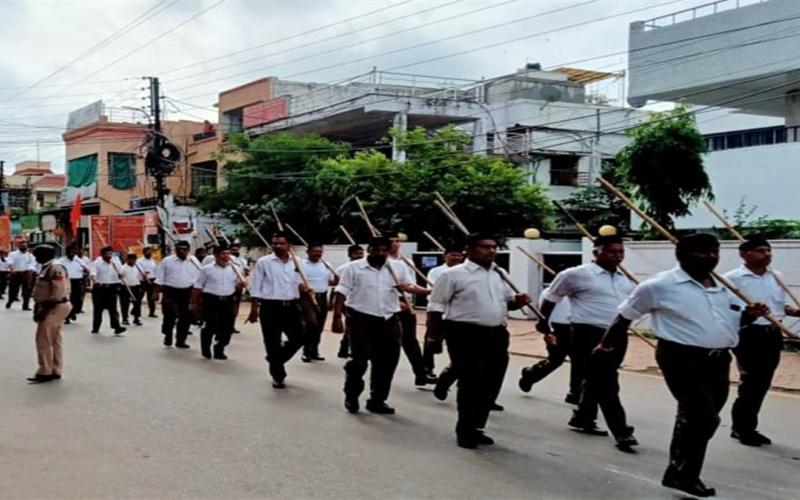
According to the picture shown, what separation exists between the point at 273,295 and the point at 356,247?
225 centimetres

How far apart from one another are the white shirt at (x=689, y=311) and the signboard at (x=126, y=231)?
33.3 meters

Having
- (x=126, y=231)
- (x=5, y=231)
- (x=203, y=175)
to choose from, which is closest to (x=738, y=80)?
Answer: (x=126, y=231)

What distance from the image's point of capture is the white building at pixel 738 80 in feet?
73.5

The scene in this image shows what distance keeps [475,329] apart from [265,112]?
3288cm

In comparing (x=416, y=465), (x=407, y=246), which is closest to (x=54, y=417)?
(x=416, y=465)

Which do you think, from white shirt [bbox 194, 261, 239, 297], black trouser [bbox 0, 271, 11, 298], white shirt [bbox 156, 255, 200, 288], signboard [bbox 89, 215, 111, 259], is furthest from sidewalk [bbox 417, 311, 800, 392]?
signboard [bbox 89, 215, 111, 259]

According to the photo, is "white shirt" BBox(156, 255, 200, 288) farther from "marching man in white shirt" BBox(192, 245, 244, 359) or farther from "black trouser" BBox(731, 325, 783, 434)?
"black trouser" BBox(731, 325, 783, 434)

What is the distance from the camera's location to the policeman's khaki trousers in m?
11.1

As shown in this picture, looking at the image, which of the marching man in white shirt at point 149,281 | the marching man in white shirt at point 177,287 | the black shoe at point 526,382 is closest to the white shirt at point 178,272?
the marching man in white shirt at point 177,287

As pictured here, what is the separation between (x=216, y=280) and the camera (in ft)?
46.8

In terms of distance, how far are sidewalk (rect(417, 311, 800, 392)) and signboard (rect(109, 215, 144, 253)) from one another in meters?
21.3

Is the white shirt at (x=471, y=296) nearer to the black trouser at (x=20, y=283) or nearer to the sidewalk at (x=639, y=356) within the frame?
the sidewalk at (x=639, y=356)

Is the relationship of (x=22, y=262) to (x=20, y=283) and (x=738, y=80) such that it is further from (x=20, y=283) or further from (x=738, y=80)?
(x=738, y=80)

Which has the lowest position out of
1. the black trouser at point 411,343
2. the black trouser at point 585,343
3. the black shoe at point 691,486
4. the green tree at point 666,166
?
the black shoe at point 691,486
